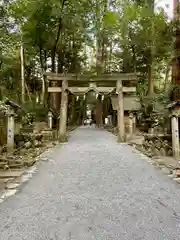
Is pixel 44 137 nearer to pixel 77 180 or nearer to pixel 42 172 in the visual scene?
pixel 42 172

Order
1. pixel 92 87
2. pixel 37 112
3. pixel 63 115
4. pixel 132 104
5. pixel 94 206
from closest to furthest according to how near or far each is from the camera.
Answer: pixel 94 206 < pixel 63 115 < pixel 92 87 < pixel 37 112 < pixel 132 104

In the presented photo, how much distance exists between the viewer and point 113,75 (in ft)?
49.9

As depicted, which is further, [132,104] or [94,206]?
[132,104]

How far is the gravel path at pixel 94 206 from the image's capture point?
11.3ft

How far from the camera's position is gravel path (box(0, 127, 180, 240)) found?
345cm

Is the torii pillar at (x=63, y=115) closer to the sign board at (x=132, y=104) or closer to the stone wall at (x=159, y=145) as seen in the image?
the stone wall at (x=159, y=145)

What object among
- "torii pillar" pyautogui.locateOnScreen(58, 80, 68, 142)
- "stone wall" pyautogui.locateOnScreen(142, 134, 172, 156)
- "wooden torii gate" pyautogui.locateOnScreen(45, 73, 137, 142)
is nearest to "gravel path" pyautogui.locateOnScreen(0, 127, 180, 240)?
"stone wall" pyautogui.locateOnScreen(142, 134, 172, 156)

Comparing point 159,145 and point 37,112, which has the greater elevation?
point 37,112

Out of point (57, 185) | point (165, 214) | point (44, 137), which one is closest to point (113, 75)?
point (44, 137)

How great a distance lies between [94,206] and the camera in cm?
444

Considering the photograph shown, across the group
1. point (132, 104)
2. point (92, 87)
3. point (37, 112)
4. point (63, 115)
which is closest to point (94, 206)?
point (63, 115)

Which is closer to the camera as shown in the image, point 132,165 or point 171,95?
point 132,165

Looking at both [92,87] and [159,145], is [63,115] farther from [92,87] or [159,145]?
[159,145]

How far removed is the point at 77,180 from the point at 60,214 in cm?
210
